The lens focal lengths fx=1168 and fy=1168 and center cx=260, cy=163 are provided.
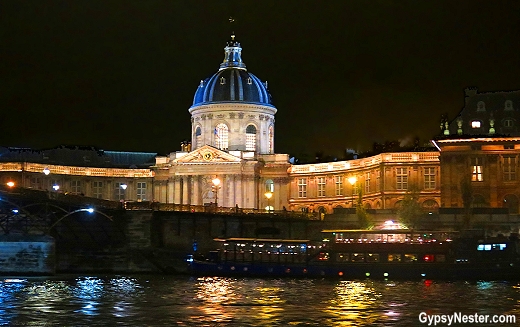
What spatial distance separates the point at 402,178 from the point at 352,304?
6935 centimetres

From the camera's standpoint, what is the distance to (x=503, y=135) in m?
135

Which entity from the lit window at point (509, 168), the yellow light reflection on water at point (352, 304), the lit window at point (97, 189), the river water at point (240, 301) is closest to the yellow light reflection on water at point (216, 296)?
the river water at point (240, 301)

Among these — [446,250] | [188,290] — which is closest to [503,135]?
[446,250]

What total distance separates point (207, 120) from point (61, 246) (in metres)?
55.9

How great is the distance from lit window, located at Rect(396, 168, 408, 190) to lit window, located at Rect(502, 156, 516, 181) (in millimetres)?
16025

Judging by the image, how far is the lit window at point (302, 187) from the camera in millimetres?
163125

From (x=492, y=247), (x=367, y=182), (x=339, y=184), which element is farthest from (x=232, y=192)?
(x=492, y=247)

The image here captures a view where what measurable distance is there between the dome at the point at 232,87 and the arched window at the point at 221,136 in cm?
388

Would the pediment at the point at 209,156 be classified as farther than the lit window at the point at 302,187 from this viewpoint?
No

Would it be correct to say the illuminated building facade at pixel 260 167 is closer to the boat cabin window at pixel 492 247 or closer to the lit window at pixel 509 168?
the lit window at pixel 509 168

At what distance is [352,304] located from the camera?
78562 mm

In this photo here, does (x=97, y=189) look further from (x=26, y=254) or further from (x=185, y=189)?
(x=26, y=254)
